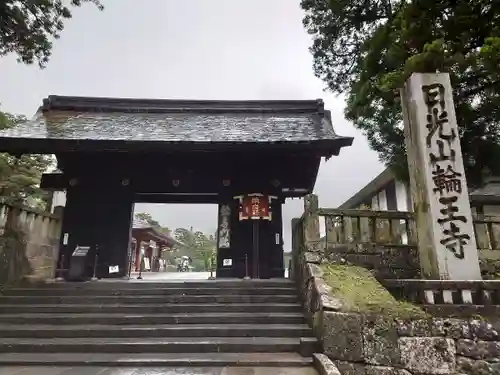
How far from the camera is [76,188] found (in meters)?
10.3

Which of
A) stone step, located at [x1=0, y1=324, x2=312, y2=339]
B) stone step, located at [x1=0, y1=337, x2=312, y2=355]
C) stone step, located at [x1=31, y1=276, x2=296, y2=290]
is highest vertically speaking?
stone step, located at [x1=31, y1=276, x2=296, y2=290]

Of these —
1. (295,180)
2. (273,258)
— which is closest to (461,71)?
(295,180)

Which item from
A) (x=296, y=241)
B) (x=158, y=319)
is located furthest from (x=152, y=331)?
(x=296, y=241)

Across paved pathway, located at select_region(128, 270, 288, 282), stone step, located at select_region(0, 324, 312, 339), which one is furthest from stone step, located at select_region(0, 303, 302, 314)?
paved pathway, located at select_region(128, 270, 288, 282)

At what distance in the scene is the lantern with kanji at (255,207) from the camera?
32.3 feet

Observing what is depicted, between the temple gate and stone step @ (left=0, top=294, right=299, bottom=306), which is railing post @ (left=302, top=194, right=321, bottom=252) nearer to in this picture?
stone step @ (left=0, top=294, right=299, bottom=306)

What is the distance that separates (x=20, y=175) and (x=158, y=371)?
12.2 meters

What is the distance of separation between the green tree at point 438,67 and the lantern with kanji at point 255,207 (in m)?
3.34

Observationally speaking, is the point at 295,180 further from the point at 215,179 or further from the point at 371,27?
the point at 371,27

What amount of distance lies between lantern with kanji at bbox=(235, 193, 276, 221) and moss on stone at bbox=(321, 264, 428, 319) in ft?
11.6

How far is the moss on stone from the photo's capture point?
4.60m

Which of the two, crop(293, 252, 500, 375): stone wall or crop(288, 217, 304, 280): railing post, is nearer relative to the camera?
crop(293, 252, 500, 375): stone wall

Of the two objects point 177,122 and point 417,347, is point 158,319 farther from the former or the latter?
point 177,122

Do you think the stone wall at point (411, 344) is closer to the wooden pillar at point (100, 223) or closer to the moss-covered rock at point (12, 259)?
the wooden pillar at point (100, 223)
